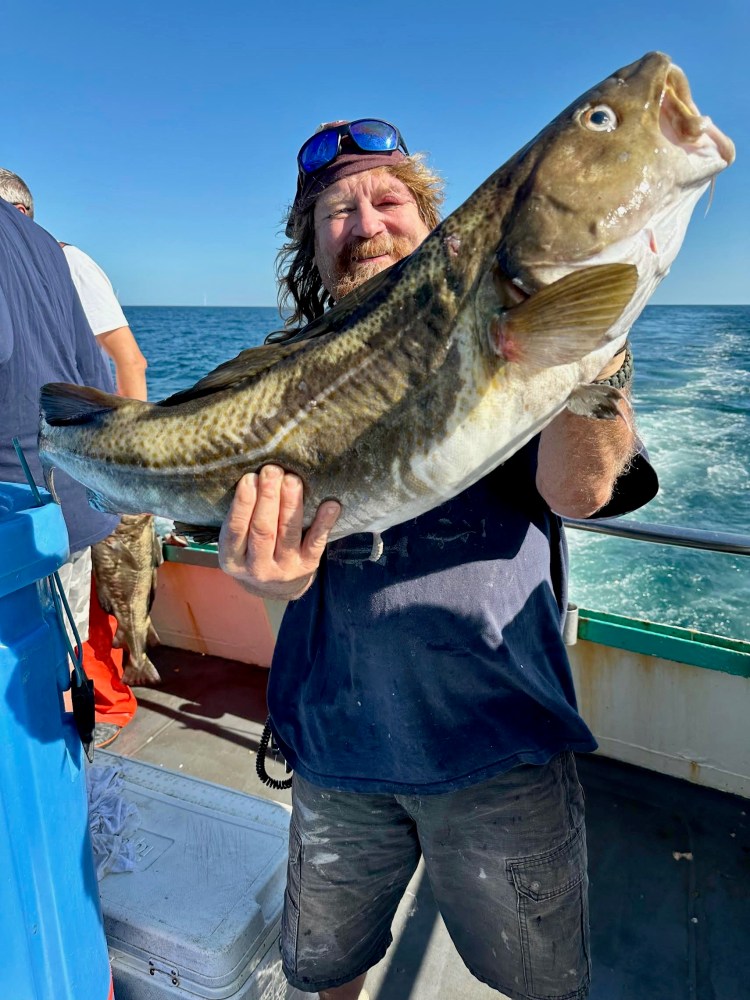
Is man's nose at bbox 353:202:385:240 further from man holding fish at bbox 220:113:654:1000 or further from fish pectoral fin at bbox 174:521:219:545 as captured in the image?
fish pectoral fin at bbox 174:521:219:545

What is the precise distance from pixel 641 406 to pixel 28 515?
13626 mm

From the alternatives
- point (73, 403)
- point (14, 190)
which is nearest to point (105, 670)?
point (73, 403)

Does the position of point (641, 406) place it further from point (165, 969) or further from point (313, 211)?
point (165, 969)

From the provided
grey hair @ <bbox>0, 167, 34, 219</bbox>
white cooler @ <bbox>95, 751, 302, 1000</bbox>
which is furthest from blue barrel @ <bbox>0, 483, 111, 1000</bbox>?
grey hair @ <bbox>0, 167, 34, 219</bbox>

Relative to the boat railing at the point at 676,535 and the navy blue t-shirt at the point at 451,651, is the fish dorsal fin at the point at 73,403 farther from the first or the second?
the boat railing at the point at 676,535

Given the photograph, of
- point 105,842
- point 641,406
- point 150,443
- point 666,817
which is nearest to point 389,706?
point 150,443

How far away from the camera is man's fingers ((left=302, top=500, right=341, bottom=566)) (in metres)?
1.72

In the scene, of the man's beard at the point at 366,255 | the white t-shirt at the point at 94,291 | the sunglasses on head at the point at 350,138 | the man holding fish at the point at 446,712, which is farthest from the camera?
the white t-shirt at the point at 94,291

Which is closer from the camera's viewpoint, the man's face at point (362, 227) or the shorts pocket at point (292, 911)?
the shorts pocket at point (292, 911)

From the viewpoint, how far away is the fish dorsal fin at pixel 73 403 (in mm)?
2160

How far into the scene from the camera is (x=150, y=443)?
199 cm

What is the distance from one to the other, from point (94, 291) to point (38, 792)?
3.42 metres

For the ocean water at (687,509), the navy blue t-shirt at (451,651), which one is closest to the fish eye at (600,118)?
the navy blue t-shirt at (451,651)

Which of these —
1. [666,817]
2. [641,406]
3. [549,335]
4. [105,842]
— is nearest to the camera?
[549,335]
